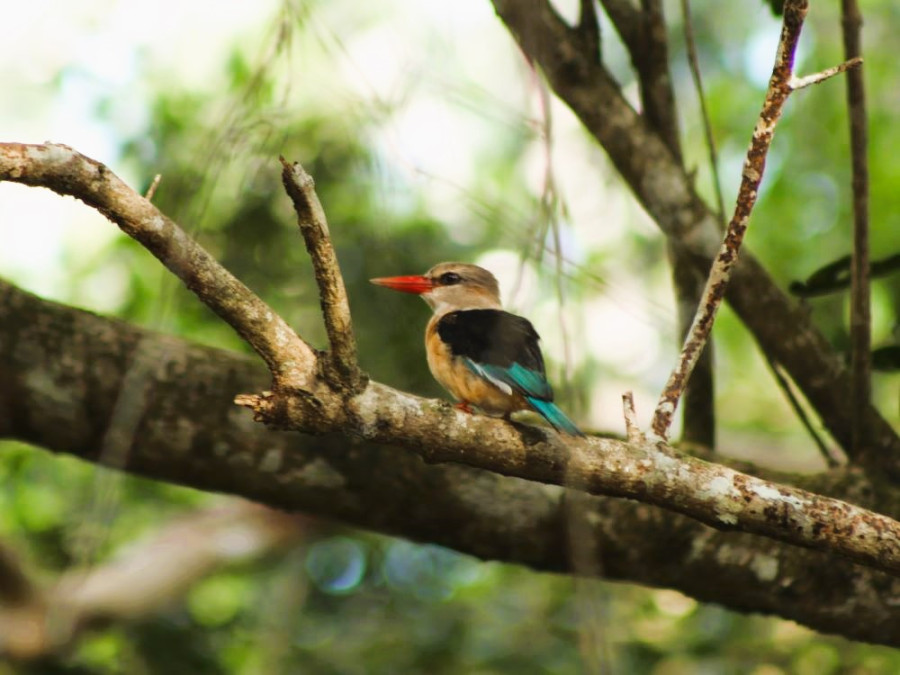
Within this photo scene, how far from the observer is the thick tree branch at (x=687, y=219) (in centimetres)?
364

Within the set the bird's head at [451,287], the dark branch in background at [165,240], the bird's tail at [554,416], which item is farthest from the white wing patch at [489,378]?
the dark branch in background at [165,240]

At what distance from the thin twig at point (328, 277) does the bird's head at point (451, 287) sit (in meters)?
2.02

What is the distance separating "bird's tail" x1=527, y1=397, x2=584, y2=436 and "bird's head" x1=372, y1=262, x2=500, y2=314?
1266mm

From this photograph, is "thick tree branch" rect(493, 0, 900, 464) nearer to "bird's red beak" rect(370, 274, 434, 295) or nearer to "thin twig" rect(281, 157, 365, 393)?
"bird's red beak" rect(370, 274, 434, 295)

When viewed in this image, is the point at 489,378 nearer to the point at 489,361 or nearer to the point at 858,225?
the point at 489,361

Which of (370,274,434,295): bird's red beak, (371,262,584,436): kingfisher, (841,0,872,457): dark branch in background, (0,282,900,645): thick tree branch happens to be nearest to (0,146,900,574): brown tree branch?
(371,262,584,436): kingfisher

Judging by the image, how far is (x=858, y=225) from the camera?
3.54 m

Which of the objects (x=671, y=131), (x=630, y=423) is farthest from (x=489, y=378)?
(x=671, y=131)

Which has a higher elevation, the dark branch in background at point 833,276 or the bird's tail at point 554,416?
the dark branch in background at point 833,276

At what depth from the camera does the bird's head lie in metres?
4.30


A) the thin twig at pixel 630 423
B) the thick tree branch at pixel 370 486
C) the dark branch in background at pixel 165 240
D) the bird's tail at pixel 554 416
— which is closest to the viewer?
the dark branch in background at pixel 165 240

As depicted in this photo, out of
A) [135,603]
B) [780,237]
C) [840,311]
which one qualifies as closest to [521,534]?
[840,311]

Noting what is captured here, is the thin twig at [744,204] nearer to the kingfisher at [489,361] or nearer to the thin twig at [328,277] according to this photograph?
the kingfisher at [489,361]

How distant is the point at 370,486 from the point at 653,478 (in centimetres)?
129
